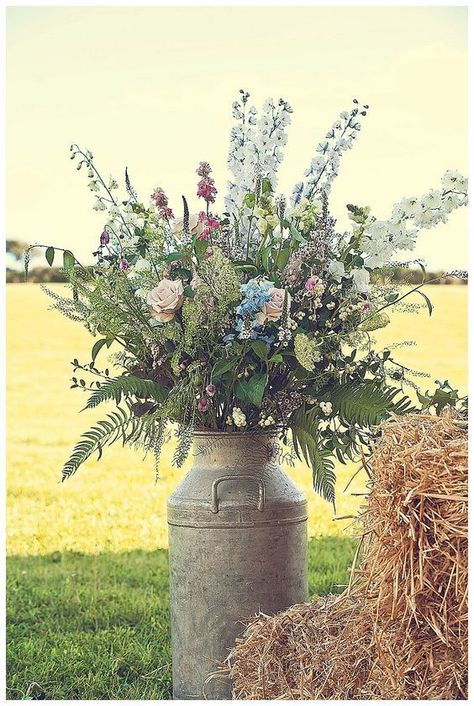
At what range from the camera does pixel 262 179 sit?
9.39 ft

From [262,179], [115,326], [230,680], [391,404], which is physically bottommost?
[230,680]

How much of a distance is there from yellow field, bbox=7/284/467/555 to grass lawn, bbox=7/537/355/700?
355 mm

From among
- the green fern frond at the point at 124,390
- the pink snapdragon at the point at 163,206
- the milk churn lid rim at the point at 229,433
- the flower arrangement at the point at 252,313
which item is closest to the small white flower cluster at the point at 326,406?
the flower arrangement at the point at 252,313

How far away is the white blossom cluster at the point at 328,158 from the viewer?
9.55 ft

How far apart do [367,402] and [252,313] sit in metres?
0.42

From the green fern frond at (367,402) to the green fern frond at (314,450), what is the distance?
0.09 metres

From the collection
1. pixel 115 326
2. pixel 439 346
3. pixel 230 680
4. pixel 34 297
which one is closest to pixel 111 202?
pixel 115 326

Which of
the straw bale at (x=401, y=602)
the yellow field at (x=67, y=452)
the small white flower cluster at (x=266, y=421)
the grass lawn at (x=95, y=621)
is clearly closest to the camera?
the straw bale at (x=401, y=602)

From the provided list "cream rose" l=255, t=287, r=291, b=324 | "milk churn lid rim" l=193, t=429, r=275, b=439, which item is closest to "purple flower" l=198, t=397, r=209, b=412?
"milk churn lid rim" l=193, t=429, r=275, b=439

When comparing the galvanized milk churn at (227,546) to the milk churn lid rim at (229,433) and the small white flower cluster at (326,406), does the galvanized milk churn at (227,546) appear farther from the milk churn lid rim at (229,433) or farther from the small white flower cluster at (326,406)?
the small white flower cluster at (326,406)

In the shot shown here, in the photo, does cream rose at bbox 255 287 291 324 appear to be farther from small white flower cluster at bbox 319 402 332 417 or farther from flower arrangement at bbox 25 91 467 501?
small white flower cluster at bbox 319 402 332 417

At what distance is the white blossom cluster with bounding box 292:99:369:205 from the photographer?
115 inches

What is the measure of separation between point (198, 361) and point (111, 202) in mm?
608

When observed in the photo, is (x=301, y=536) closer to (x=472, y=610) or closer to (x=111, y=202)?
(x=472, y=610)
